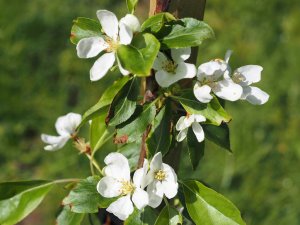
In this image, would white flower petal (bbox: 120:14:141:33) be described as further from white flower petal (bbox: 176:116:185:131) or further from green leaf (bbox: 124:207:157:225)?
green leaf (bbox: 124:207:157:225)

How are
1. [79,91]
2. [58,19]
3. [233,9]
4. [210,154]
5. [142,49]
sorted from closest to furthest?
[142,49]
[210,154]
[79,91]
[58,19]
[233,9]

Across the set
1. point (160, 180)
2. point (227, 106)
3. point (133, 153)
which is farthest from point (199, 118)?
point (227, 106)

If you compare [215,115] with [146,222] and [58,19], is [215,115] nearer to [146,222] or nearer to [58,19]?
[146,222]

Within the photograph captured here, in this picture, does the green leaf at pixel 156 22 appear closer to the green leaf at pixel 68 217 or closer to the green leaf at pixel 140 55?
the green leaf at pixel 140 55

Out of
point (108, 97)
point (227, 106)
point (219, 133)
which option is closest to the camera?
point (108, 97)

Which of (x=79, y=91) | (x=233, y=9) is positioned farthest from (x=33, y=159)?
(x=233, y=9)

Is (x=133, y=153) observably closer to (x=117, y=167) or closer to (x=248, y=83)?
(x=117, y=167)

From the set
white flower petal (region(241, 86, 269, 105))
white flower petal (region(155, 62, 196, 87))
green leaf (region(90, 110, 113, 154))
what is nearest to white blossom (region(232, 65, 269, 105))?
white flower petal (region(241, 86, 269, 105))
